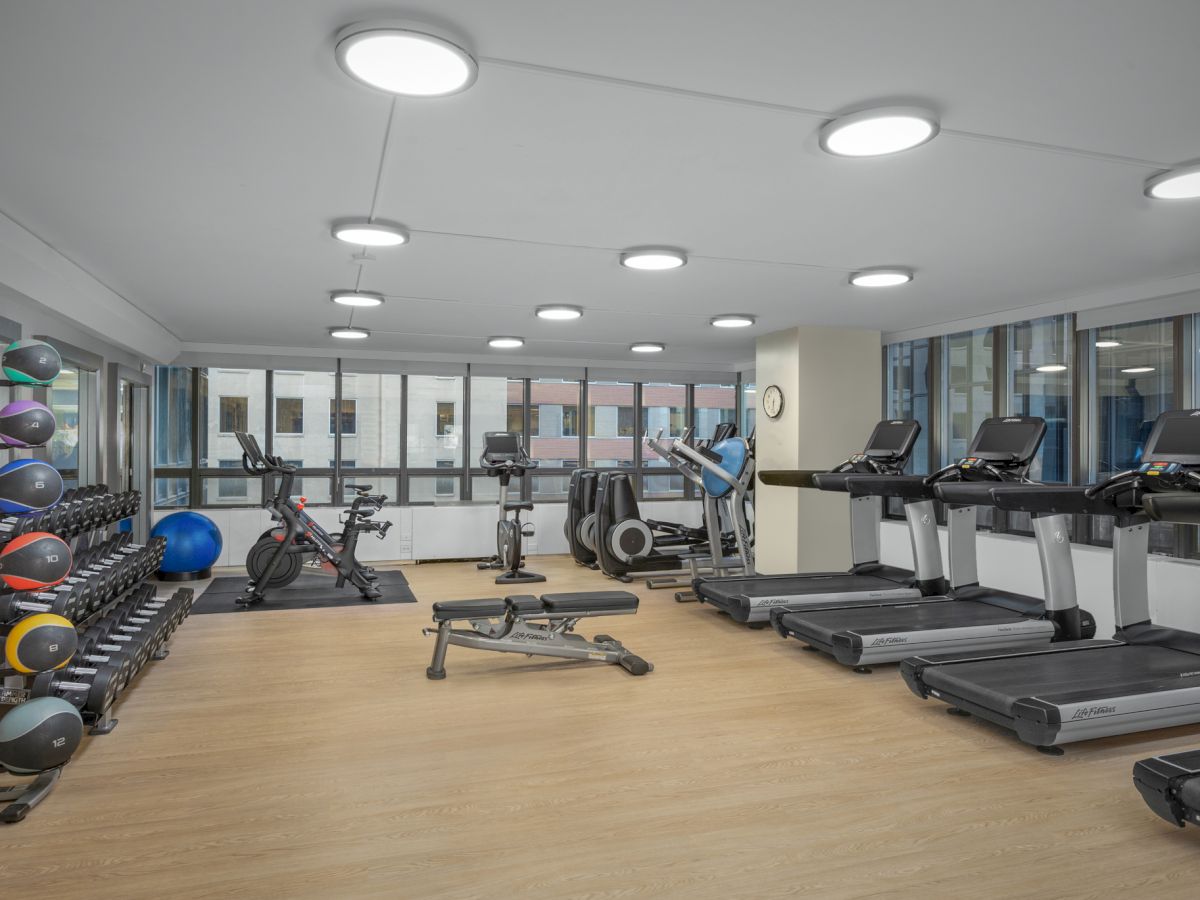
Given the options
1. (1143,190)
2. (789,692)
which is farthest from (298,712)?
(1143,190)

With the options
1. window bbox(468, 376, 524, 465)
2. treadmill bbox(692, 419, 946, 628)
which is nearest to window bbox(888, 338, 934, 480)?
treadmill bbox(692, 419, 946, 628)

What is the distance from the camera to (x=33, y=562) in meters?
2.52

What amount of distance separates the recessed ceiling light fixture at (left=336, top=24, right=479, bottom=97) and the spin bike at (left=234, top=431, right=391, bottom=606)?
4.57 m

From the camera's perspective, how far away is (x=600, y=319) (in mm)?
6383

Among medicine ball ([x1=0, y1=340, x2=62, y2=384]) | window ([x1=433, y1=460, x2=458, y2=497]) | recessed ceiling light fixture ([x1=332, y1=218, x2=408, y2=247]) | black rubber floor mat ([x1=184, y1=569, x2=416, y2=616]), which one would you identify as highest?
recessed ceiling light fixture ([x1=332, y1=218, x2=408, y2=247])

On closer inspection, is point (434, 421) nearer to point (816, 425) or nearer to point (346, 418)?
point (346, 418)

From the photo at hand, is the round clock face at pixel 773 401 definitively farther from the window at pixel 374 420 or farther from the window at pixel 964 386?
the window at pixel 374 420

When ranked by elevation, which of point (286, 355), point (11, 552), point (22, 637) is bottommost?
point (22, 637)

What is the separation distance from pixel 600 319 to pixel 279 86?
427 cm

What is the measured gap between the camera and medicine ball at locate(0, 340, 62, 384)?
276 cm

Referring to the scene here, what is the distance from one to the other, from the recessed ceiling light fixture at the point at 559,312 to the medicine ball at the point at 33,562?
12.4ft

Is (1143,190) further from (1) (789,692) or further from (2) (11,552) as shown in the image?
(2) (11,552)

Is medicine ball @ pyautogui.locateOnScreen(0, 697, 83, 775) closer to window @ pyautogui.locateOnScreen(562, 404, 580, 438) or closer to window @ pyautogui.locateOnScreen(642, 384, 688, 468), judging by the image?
window @ pyautogui.locateOnScreen(562, 404, 580, 438)

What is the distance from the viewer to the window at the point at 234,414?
8211mm
